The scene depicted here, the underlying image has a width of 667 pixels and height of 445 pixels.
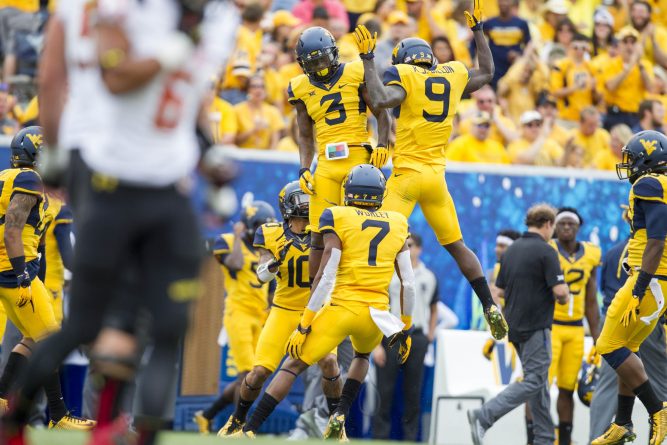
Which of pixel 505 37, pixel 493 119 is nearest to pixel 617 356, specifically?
pixel 493 119

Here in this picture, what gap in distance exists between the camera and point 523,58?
15859 mm

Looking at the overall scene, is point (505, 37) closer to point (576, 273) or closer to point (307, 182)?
point (576, 273)

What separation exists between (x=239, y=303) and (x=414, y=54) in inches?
150

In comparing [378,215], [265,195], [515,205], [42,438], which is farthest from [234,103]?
[42,438]

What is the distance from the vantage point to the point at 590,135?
15.4 metres

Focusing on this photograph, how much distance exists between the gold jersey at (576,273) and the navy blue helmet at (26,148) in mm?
5045

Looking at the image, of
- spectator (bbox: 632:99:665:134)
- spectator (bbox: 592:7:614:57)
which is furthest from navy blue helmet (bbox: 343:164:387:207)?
spectator (bbox: 592:7:614:57)

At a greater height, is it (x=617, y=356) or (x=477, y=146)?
(x=477, y=146)

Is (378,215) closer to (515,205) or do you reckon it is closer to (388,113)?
(388,113)

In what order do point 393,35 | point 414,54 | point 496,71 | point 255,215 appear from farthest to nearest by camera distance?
point 496,71
point 393,35
point 255,215
point 414,54

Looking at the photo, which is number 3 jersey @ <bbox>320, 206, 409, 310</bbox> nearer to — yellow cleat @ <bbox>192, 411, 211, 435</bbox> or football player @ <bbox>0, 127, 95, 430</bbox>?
football player @ <bbox>0, 127, 95, 430</bbox>

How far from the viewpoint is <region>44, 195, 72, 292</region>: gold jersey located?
11.0 metres

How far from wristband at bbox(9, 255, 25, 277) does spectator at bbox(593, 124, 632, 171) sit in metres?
7.63

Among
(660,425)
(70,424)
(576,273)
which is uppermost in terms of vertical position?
(576,273)
